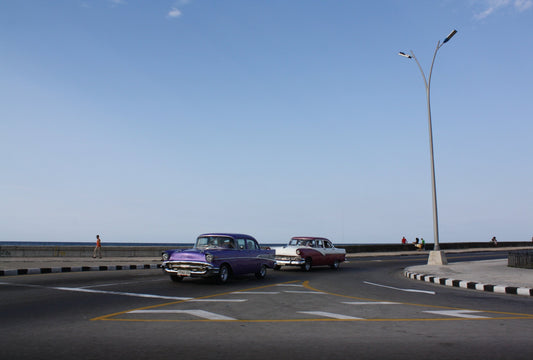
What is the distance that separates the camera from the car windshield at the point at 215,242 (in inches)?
620

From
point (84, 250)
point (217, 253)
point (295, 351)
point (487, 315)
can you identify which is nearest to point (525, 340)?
point (487, 315)

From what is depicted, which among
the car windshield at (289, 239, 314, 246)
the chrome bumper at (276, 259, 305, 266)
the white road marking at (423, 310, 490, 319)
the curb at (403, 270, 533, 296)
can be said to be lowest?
the curb at (403, 270, 533, 296)

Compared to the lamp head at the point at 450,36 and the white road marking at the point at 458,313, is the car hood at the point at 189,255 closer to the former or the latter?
the white road marking at the point at 458,313

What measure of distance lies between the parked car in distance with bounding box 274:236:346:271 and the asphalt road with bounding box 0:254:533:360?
832cm

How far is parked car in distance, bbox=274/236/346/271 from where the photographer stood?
21281 mm

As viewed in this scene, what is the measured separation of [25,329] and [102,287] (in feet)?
20.4

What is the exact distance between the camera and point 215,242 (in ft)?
51.9

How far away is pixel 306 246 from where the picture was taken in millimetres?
22172

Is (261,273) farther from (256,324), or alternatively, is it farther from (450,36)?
(450,36)

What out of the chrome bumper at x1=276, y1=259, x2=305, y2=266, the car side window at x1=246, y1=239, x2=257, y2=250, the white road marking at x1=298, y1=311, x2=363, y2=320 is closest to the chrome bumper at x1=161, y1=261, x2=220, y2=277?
the car side window at x1=246, y1=239, x2=257, y2=250

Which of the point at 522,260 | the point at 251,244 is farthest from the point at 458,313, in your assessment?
the point at 522,260

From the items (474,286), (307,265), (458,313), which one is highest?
(307,265)

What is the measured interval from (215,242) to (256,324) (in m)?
8.42

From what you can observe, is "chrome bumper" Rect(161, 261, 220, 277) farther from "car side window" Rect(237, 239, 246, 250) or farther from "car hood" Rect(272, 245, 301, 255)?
"car hood" Rect(272, 245, 301, 255)
